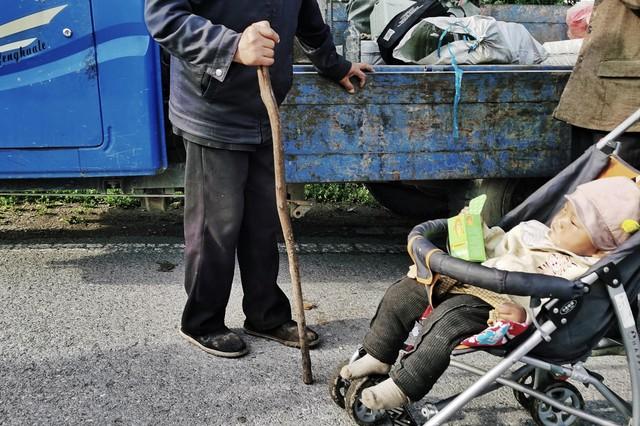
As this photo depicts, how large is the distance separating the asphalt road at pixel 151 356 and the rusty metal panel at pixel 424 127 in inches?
32.7

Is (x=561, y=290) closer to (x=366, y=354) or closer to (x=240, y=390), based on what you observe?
(x=366, y=354)

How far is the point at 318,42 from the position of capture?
11.5 feet

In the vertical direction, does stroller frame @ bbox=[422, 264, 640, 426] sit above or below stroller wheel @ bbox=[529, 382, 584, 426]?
above

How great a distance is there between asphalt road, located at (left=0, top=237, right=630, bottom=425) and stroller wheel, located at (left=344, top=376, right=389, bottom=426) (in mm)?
105

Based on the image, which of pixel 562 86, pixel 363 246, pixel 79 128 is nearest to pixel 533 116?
pixel 562 86

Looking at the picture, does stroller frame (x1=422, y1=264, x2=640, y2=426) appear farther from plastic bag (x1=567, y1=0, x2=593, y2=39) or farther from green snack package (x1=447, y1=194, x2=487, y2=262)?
plastic bag (x1=567, y1=0, x2=593, y2=39)

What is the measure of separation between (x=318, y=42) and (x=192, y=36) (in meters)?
0.94

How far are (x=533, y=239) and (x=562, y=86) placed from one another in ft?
5.28

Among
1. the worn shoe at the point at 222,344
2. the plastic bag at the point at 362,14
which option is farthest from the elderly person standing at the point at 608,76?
the worn shoe at the point at 222,344

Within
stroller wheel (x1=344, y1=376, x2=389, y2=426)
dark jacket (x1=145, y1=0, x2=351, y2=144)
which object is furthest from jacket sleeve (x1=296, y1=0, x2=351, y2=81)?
stroller wheel (x1=344, y1=376, x2=389, y2=426)

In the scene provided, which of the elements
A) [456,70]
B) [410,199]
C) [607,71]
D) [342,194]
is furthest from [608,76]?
[342,194]

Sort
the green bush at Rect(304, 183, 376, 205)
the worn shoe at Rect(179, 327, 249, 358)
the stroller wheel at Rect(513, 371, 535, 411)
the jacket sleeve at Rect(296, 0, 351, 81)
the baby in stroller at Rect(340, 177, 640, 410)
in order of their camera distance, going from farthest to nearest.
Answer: the green bush at Rect(304, 183, 376, 205) < the jacket sleeve at Rect(296, 0, 351, 81) < the worn shoe at Rect(179, 327, 249, 358) < the stroller wheel at Rect(513, 371, 535, 411) < the baby in stroller at Rect(340, 177, 640, 410)

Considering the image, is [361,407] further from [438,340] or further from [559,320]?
[559,320]

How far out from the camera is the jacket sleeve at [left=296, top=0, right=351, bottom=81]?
341 centimetres
